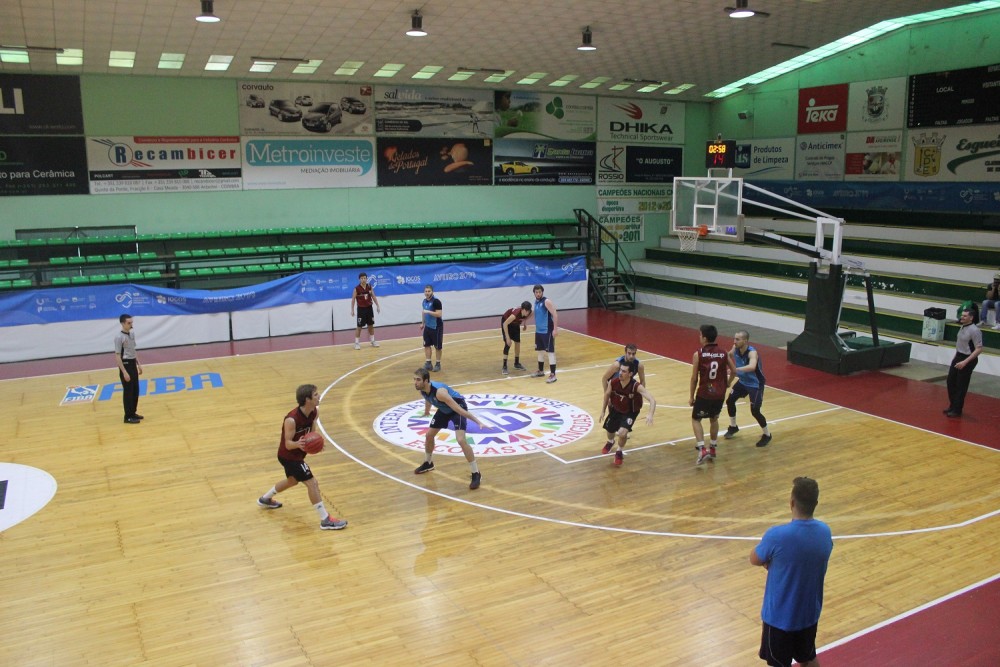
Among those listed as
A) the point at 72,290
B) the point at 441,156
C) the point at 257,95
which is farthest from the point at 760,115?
the point at 72,290

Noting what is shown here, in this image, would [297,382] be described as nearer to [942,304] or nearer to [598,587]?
[598,587]

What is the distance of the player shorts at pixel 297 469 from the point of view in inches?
355

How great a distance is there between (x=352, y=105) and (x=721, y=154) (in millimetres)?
12171

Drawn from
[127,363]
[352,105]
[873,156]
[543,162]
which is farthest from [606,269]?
[127,363]

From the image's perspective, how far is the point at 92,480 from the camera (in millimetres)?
10797

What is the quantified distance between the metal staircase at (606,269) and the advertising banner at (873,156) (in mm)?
7551

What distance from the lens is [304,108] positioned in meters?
23.2

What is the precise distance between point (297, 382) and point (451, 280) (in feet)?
25.1

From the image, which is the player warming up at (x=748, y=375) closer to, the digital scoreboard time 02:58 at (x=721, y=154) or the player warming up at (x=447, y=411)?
the player warming up at (x=447, y=411)

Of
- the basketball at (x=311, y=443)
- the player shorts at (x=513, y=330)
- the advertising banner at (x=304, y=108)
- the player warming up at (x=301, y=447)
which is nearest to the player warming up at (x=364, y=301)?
the player shorts at (x=513, y=330)

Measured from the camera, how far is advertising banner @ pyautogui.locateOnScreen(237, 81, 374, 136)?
22531mm

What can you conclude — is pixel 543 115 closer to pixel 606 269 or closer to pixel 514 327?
pixel 606 269

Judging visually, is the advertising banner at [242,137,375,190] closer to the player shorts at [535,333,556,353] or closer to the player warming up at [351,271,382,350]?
the player warming up at [351,271,382,350]

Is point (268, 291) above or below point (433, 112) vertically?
below
